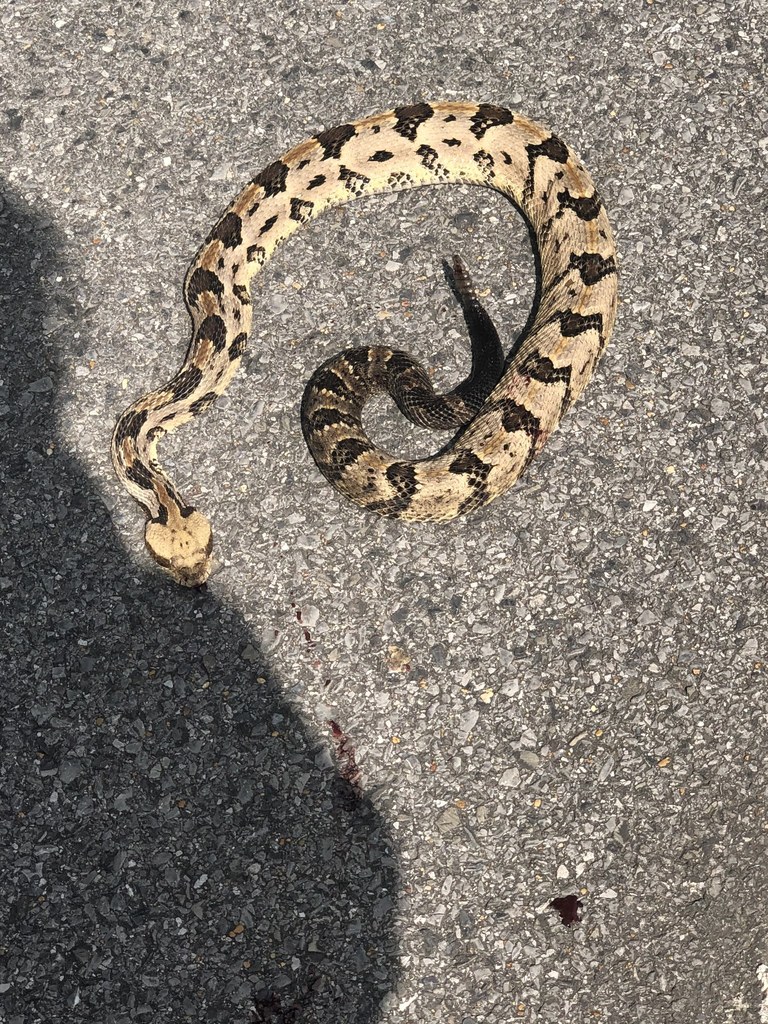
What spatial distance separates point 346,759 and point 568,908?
3.66ft

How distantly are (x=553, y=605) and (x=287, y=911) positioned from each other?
179cm

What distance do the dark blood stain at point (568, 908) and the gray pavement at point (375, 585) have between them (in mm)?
63

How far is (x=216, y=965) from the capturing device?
4430mm

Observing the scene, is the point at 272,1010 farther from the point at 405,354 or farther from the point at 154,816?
the point at 405,354

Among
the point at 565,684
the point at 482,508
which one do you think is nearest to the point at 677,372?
the point at 482,508

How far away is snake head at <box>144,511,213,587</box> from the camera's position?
5.03 m

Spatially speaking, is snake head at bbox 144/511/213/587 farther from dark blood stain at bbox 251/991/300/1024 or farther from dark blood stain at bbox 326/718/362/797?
dark blood stain at bbox 251/991/300/1024

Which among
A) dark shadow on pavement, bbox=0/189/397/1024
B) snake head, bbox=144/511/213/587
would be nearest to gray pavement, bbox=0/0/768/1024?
dark shadow on pavement, bbox=0/189/397/1024

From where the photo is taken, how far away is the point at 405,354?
17.9 feet

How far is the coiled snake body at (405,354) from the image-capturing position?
5129 mm

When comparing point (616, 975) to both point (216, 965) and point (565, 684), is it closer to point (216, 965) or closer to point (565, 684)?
point (565, 684)

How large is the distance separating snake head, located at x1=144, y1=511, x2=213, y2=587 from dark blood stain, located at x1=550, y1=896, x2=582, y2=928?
2.12m

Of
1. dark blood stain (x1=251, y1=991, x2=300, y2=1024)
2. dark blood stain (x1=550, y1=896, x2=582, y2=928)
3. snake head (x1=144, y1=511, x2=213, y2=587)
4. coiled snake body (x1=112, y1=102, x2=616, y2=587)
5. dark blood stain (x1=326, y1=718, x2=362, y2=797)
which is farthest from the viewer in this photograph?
coiled snake body (x1=112, y1=102, x2=616, y2=587)

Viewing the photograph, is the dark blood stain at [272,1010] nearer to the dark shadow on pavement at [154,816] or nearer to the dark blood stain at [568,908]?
the dark shadow on pavement at [154,816]
